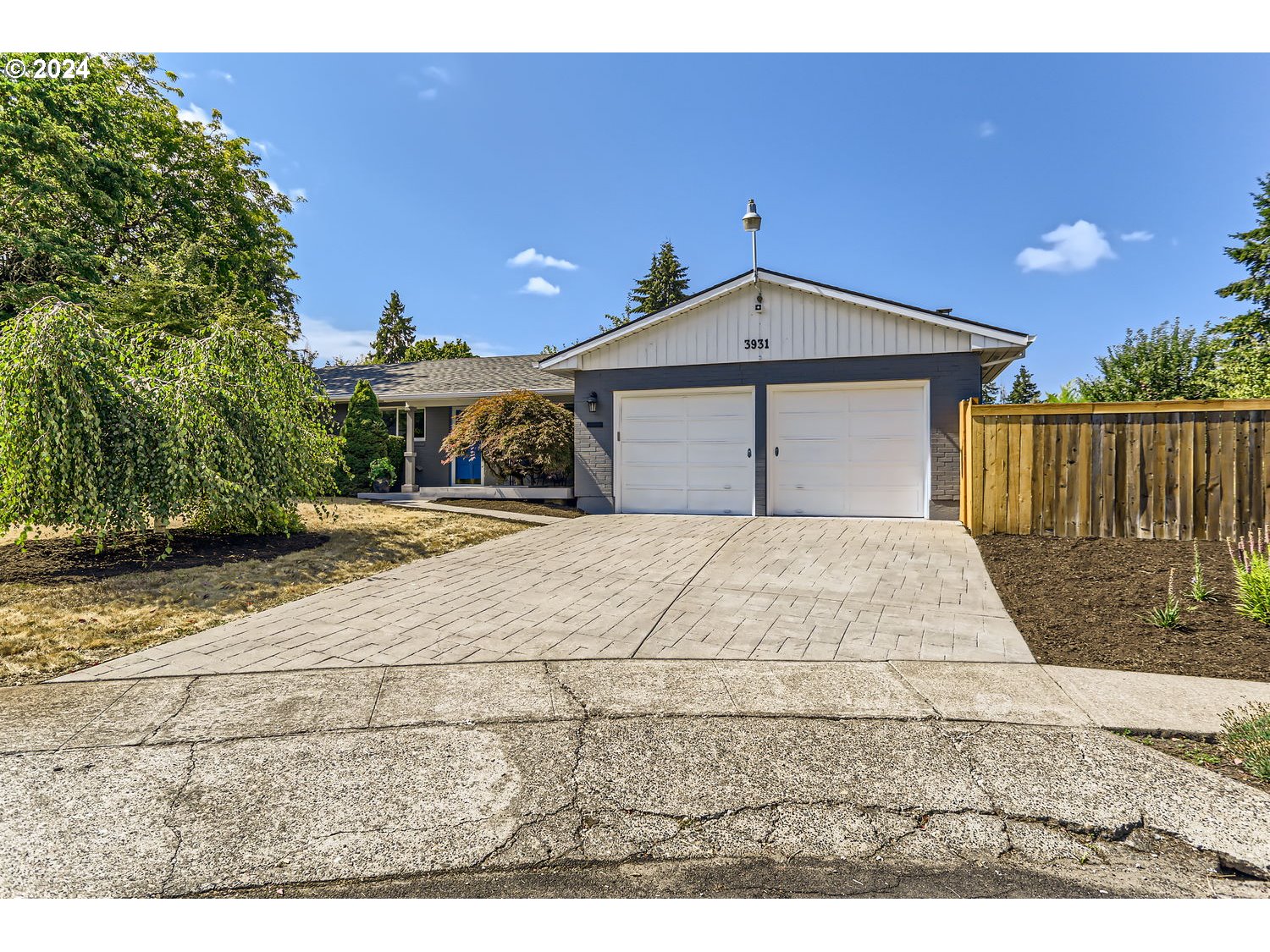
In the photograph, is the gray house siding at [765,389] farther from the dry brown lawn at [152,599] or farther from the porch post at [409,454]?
the porch post at [409,454]

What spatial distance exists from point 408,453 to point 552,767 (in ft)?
46.3

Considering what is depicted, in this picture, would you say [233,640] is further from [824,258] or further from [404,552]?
[824,258]

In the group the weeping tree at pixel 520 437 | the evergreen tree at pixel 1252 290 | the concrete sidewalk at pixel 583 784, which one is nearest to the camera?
the concrete sidewalk at pixel 583 784

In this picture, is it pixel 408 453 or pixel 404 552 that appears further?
pixel 408 453

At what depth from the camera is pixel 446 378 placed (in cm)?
1697

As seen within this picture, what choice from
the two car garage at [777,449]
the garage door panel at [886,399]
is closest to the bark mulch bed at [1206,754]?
the two car garage at [777,449]

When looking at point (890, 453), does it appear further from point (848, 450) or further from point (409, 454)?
point (409, 454)

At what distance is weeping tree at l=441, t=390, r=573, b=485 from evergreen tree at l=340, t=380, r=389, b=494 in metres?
2.69

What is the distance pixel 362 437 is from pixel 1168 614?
14734 millimetres

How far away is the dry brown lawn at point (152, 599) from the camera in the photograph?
164 inches

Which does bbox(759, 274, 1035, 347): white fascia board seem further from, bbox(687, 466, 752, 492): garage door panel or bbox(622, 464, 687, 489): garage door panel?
bbox(622, 464, 687, 489): garage door panel

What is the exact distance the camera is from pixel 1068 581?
5.79 meters

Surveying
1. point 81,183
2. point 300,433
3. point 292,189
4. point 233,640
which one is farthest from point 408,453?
point 292,189

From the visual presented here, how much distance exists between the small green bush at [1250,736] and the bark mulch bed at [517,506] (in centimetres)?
915
